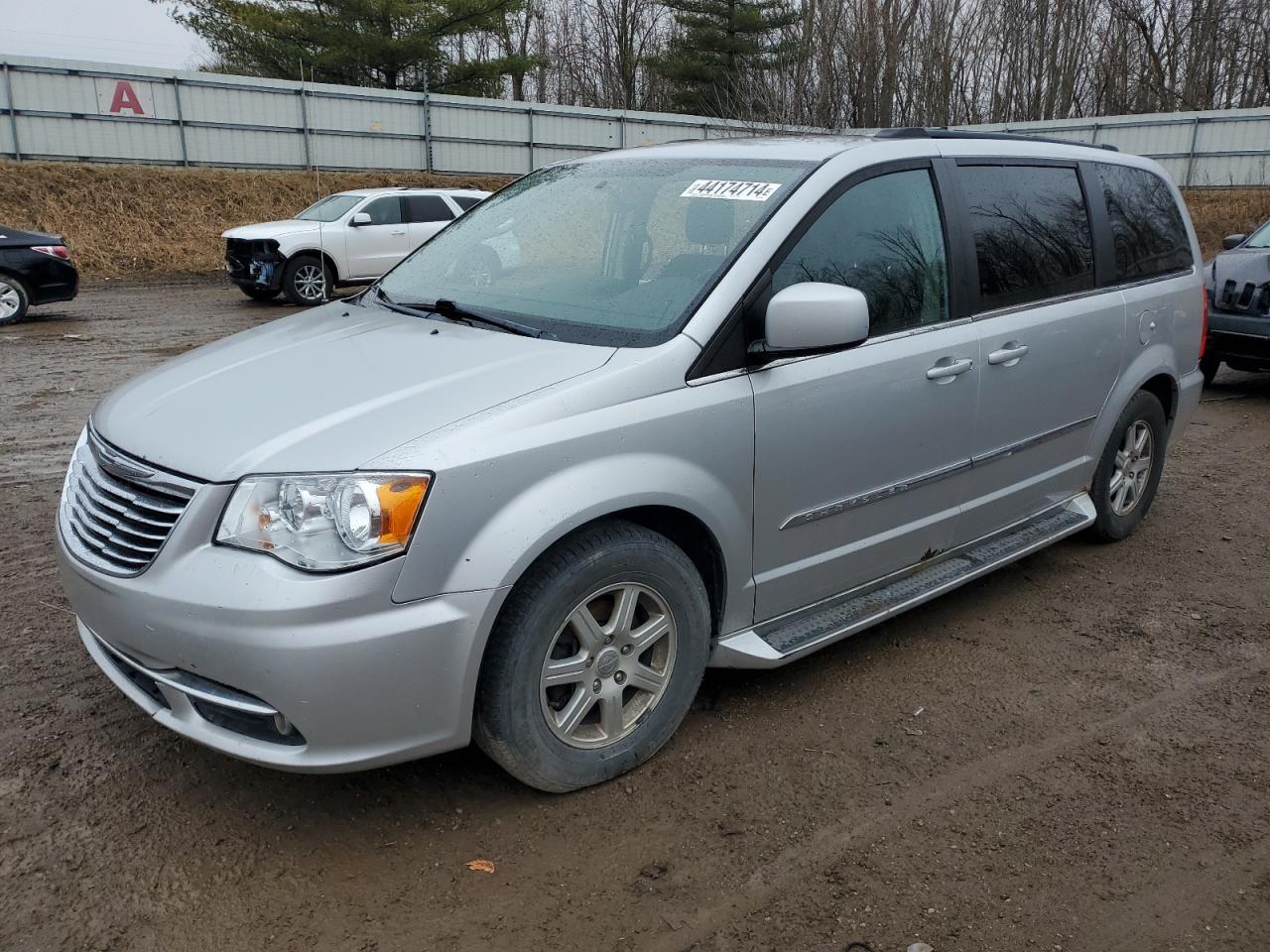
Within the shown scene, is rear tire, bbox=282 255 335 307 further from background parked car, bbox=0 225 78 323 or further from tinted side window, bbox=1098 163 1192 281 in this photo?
tinted side window, bbox=1098 163 1192 281

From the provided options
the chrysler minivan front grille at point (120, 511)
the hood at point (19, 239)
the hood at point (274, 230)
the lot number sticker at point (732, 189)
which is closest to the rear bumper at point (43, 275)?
the hood at point (19, 239)

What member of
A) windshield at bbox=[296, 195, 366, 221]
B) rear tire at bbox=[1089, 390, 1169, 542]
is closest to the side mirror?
rear tire at bbox=[1089, 390, 1169, 542]

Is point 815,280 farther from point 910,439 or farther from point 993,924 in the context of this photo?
point 993,924

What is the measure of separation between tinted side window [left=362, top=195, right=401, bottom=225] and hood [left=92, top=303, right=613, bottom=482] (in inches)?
538

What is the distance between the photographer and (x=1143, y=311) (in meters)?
4.73

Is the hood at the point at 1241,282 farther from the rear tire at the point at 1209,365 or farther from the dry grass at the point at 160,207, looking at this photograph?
the dry grass at the point at 160,207

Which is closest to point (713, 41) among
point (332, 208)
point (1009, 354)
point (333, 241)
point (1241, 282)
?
point (332, 208)

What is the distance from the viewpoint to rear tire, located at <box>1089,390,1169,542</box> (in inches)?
193

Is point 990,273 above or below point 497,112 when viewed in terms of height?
below

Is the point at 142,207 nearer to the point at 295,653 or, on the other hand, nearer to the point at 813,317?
the point at 813,317

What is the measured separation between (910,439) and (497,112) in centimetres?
2621

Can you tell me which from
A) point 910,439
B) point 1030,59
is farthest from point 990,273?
point 1030,59

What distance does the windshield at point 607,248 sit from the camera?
10.6 feet

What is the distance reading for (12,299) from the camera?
13.0 metres
